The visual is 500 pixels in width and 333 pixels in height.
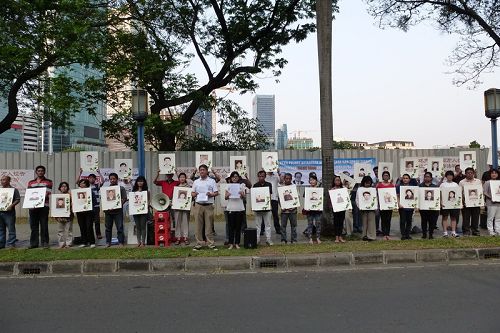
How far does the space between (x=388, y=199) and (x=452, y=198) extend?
1.66 metres

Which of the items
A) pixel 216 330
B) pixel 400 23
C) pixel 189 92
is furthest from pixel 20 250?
pixel 400 23

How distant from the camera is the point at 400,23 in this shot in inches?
599

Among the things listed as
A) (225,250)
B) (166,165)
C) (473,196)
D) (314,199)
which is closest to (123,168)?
(166,165)

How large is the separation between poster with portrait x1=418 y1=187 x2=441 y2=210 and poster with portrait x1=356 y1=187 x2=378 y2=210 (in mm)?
1155

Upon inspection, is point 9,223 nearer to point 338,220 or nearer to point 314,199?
point 314,199

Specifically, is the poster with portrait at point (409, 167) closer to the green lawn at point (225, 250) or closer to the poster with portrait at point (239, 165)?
the green lawn at point (225, 250)

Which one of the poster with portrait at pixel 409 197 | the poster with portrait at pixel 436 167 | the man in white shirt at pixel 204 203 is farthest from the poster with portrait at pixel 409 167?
the man in white shirt at pixel 204 203

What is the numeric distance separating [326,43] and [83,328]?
27.5ft

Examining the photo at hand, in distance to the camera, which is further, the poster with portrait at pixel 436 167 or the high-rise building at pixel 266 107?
the high-rise building at pixel 266 107

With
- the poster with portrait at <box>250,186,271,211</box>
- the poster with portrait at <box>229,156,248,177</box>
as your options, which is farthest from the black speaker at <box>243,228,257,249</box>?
the poster with portrait at <box>229,156,248,177</box>

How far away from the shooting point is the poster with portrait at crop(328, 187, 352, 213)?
1035cm

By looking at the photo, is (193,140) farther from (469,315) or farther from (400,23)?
(469,315)

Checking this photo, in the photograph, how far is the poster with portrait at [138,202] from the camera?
10414 mm

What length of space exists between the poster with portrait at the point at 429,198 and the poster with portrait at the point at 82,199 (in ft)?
25.8
